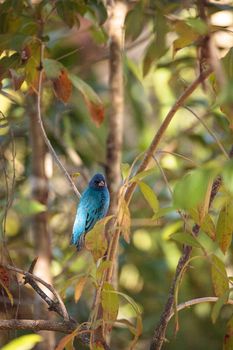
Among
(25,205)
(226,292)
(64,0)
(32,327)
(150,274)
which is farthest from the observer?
(150,274)

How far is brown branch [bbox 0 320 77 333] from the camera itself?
1.63m

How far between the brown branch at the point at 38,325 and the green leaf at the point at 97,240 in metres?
0.20

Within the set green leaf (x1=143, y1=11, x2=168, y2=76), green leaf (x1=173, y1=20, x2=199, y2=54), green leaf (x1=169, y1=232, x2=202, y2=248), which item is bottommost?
green leaf (x1=169, y1=232, x2=202, y2=248)

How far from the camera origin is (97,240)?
1.54m

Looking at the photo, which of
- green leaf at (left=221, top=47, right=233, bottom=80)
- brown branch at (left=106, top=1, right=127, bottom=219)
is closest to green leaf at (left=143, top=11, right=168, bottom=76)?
brown branch at (left=106, top=1, right=127, bottom=219)

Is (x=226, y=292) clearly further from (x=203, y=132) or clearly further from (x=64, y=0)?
(x=203, y=132)

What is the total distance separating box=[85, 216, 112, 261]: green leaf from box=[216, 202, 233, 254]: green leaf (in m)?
0.26

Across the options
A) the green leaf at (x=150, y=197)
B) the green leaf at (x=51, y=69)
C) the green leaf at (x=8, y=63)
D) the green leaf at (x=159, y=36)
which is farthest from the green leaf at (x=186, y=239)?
the green leaf at (x=159, y=36)

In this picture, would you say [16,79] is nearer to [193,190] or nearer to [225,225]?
[225,225]

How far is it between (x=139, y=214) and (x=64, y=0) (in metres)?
1.66

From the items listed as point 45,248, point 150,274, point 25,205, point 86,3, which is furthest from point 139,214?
point 86,3

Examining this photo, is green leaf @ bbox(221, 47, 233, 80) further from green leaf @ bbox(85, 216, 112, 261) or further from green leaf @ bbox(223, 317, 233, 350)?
green leaf @ bbox(223, 317, 233, 350)

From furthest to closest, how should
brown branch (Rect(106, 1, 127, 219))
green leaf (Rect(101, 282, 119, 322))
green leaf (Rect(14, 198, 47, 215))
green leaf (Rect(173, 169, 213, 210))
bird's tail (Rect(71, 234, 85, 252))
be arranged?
brown branch (Rect(106, 1, 127, 219))
green leaf (Rect(14, 198, 47, 215))
bird's tail (Rect(71, 234, 85, 252))
green leaf (Rect(101, 282, 119, 322))
green leaf (Rect(173, 169, 213, 210))

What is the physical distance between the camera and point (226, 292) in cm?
149
